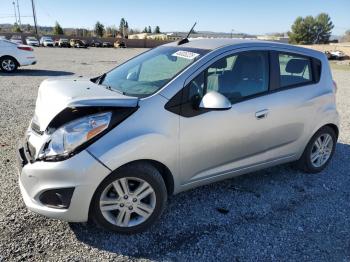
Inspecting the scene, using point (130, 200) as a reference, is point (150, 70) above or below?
above

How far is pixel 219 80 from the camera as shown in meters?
3.49

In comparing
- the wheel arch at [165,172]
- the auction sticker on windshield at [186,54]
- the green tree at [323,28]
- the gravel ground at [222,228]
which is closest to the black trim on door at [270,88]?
the auction sticker on windshield at [186,54]

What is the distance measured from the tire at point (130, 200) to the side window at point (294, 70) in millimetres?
1906

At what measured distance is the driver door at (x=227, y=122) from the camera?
3180mm

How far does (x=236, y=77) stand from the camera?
362 cm

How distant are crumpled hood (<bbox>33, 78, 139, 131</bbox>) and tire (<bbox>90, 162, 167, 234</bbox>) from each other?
1.86 feet

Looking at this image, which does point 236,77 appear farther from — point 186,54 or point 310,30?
point 310,30

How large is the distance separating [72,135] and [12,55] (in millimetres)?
12217

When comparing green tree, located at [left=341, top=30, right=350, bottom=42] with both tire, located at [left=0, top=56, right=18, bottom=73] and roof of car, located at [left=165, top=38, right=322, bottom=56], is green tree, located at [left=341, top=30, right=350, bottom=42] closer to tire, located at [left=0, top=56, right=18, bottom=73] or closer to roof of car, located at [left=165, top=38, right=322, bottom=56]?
tire, located at [left=0, top=56, right=18, bottom=73]

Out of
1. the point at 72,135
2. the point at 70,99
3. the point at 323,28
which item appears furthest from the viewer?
the point at 323,28

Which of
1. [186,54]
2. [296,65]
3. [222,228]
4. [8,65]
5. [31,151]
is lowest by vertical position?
[222,228]

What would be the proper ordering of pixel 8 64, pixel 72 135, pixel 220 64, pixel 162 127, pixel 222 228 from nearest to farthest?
pixel 72 135 < pixel 162 127 < pixel 222 228 < pixel 220 64 < pixel 8 64

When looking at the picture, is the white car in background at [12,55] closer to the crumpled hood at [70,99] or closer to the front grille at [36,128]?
the crumpled hood at [70,99]

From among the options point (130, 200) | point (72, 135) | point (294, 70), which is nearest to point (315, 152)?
point (294, 70)
